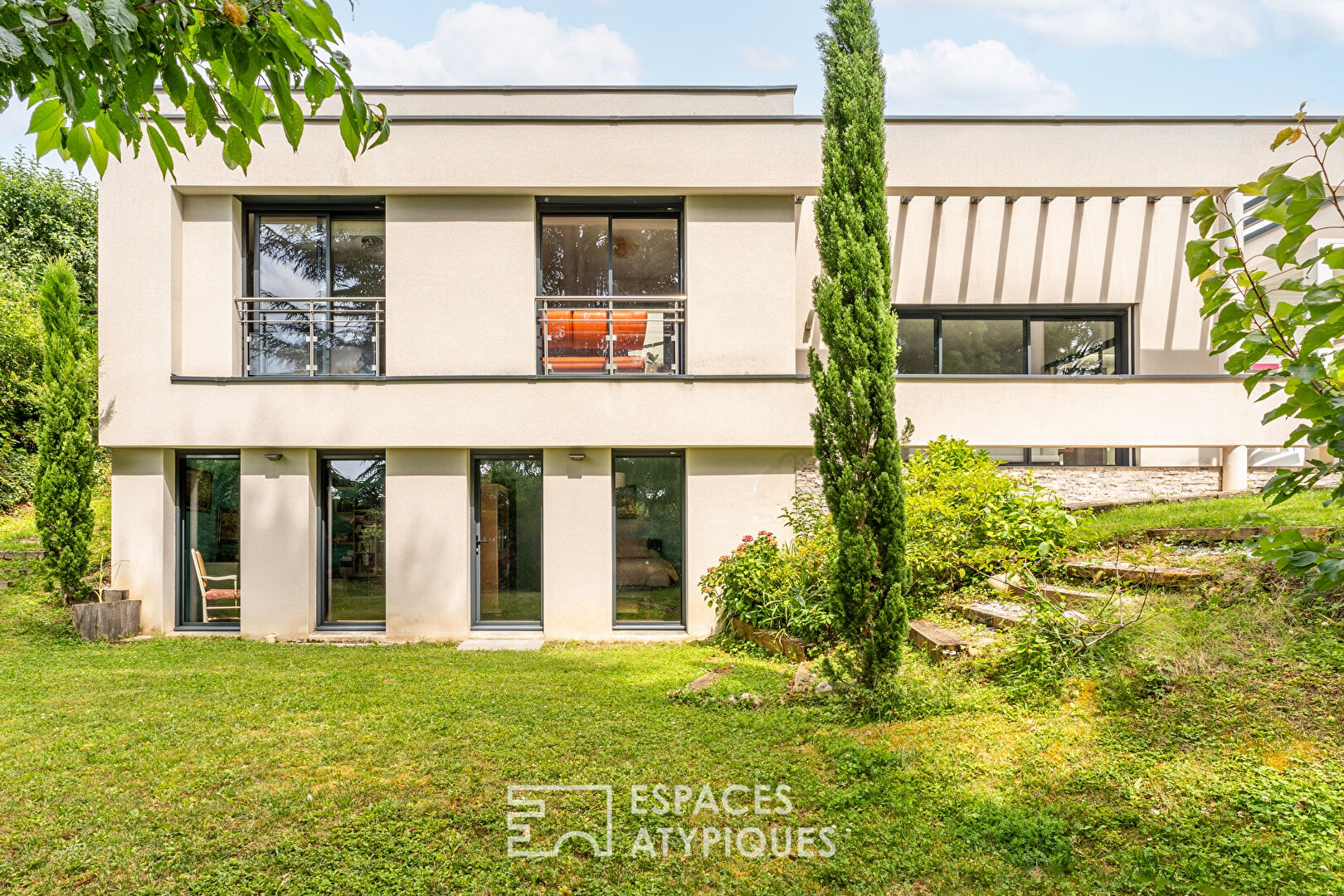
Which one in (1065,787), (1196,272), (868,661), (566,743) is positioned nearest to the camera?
(1196,272)

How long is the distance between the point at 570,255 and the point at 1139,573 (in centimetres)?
735

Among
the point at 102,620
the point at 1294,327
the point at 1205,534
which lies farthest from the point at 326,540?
the point at 1205,534

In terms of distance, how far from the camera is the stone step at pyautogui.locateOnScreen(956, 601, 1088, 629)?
5373 millimetres

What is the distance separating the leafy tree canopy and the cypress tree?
331 inches

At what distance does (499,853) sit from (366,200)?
27.6 feet

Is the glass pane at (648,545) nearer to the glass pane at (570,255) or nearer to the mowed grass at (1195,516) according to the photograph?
the glass pane at (570,255)

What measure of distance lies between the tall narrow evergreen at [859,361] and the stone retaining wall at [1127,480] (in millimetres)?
5207

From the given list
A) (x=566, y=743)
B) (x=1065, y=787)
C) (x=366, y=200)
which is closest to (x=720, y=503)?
(x=566, y=743)

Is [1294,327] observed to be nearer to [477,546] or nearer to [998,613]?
[998,613]

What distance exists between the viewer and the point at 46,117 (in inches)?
77.0

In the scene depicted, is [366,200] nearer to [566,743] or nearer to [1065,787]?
[566,743]

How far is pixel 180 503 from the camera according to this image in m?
8.93

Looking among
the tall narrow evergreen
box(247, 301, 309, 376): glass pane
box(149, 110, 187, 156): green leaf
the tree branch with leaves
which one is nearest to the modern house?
box(247, 301, 309, 376): glass pane

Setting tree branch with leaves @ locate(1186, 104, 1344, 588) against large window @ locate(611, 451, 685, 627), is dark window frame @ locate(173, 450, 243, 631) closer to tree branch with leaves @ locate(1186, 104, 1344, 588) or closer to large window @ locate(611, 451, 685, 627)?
large window @ locate(611, 451, 685, 627)
